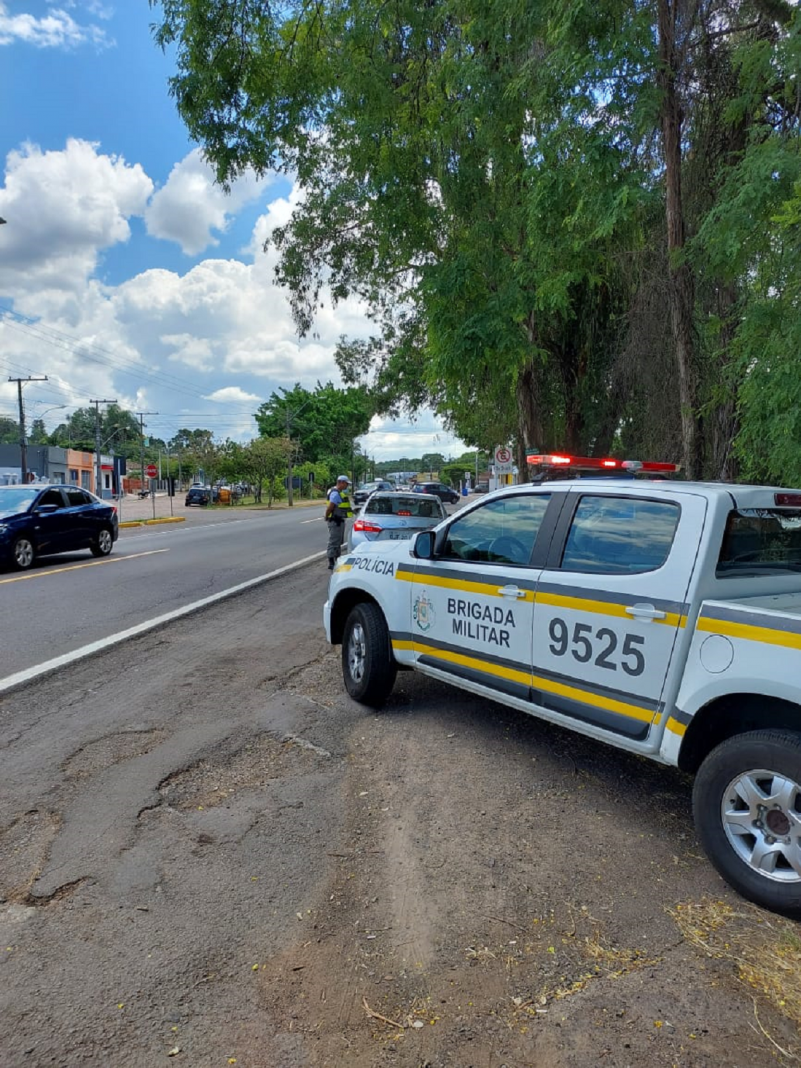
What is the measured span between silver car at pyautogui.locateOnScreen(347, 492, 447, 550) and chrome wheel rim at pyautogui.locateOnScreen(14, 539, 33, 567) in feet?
19.3

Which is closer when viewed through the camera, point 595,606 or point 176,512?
point 595,606

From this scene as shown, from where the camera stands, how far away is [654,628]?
3340 mm

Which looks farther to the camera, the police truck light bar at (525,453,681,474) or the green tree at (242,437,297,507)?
the green tree at (242,437,297,507)

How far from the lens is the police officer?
42.4ft

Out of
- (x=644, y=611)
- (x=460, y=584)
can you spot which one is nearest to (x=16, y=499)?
(x=460, y=584)

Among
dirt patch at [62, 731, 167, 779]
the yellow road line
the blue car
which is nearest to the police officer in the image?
the yellow road line

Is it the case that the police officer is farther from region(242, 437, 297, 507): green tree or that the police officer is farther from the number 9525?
region(242, 437, 297, 507): green tree

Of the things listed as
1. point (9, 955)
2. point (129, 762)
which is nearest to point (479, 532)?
point (129, 762)

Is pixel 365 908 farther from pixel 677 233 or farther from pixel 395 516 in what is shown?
pixel 395 516

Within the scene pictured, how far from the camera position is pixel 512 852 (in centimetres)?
332

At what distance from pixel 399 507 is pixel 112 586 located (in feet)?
16.8

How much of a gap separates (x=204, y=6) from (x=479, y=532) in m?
7.18

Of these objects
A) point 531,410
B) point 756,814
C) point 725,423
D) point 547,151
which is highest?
point 547,151

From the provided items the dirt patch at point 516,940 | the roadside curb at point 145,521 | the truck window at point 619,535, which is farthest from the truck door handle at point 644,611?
the roadside curb at point 145,521
